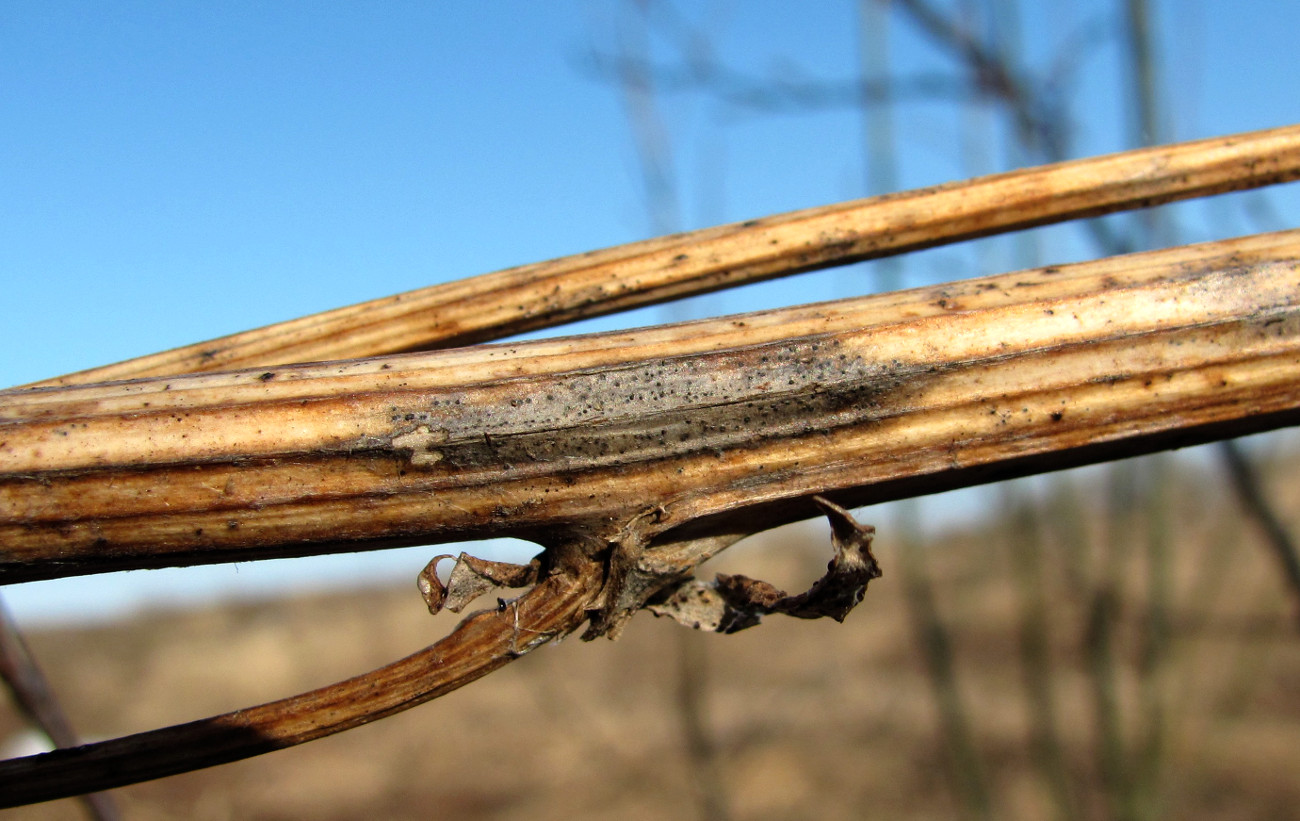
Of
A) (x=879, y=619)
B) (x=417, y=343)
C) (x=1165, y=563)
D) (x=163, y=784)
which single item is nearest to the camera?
(x=417, y=343)

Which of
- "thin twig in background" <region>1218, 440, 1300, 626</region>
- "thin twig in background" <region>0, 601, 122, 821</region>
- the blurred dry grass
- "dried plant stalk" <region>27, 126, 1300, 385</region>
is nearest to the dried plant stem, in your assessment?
"dried plant stalk" <region>27, 126, 1300, 385</region>

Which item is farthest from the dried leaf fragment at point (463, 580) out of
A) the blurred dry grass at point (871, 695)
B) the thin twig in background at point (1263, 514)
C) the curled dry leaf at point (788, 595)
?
the blurred dry grass at point (871, 695)

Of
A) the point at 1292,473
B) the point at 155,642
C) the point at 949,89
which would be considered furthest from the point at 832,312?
the point at 1292,473

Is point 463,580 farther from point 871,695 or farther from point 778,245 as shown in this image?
point 871,695

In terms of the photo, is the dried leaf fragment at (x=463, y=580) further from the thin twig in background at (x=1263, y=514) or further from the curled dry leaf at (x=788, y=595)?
the thin twig in background at (x=1263, y=514)

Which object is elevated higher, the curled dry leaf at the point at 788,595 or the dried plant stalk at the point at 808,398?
the dried plant stalk at the point at 808,398

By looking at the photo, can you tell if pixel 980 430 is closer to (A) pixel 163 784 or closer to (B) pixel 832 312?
(B) pixel 832 312

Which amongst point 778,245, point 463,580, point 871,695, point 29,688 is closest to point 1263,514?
point 778,245
